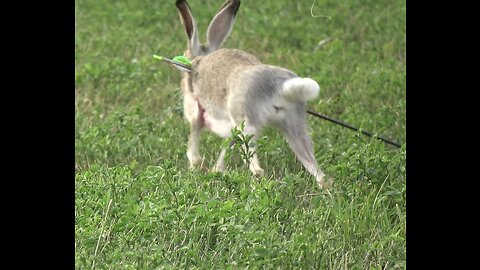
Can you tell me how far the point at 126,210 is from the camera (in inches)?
214

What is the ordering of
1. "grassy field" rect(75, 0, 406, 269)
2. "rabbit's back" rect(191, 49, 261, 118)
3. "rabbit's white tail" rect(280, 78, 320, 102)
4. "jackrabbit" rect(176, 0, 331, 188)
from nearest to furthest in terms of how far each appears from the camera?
"grassy field" rect(75, 0, 406, 269), "rabbit's white tail" rect(280, 78, 320, 102), "jackrabbit" rect(176, 0, 331, 188), "rabbit's back" rect(191, 49, 261, 118)

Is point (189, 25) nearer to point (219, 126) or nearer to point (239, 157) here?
point (219, 126)

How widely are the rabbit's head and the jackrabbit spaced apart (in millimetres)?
521

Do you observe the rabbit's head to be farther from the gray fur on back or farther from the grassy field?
the grassy field

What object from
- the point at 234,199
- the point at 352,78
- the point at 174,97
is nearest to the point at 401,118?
the point at 352,78

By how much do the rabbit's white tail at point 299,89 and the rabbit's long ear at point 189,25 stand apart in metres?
1.41

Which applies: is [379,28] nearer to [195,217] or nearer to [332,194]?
[332,194]

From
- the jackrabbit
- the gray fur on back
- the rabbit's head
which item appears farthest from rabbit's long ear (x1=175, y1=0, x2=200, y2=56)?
the jackrabbit

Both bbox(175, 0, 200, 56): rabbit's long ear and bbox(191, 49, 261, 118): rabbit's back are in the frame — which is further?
bbox(175, 0, 200, 56): rabbit's long ear

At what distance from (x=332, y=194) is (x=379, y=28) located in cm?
567

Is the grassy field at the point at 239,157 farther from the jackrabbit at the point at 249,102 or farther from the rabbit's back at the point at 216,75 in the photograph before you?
the rabbit's back at the point at 216,75

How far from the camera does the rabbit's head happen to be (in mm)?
7938

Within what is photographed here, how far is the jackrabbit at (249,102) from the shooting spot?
21.9 feet
